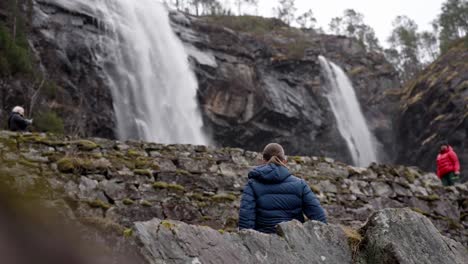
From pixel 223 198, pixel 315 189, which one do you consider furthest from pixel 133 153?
pixel 315 189

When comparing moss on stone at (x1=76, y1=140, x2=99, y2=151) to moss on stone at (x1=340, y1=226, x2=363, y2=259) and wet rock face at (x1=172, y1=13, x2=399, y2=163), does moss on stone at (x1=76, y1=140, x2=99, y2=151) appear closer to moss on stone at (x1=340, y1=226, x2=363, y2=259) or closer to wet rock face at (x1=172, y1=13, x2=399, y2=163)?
moss on stone at (x1=340, y1=226, x2=363, y2=259)

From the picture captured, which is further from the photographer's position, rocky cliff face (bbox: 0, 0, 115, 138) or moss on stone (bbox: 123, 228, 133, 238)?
rocky cliff face (bbox: 0, 0, 115, 138)

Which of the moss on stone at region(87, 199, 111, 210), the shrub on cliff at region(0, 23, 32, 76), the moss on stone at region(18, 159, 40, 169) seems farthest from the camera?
the shrub on cliff at region(0, 23, 32, 76)

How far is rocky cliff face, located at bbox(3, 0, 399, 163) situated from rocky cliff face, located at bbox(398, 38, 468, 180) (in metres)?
2.21

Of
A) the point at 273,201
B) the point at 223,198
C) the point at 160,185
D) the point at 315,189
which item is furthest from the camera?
the point at 315,189

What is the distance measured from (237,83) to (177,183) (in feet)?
85.6

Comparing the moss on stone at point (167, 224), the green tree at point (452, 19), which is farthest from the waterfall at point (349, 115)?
the moss on stone at point (167, 224)

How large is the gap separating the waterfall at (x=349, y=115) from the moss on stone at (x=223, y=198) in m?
29.9

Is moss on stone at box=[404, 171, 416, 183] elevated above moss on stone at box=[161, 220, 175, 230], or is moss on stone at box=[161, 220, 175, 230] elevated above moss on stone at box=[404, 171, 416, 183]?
moss on stone at box=[161, 220, 175, 230]

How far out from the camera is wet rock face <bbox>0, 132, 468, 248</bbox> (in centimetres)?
868

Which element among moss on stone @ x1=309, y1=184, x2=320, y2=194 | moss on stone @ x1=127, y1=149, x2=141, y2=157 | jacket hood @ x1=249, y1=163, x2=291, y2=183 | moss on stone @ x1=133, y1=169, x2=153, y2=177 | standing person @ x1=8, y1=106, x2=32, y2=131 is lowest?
moss on stone @ x1=309, y1=184, x2=320, y2=194

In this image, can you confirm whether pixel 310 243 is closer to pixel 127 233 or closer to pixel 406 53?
pixel 127 233

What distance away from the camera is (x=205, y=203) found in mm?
9500

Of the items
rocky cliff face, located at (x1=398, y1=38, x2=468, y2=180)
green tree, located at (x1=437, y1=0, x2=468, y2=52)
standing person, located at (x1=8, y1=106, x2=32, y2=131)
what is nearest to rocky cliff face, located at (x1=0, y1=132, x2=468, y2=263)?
standing person, located at (x1=8, y1=106, x2=32, y2=131)
